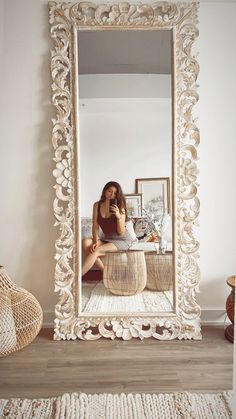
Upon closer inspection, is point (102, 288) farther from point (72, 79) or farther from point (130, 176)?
point (72, 79)

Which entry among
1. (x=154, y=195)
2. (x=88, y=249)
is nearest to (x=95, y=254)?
(x=88, y=249)

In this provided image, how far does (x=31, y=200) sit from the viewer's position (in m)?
2.49

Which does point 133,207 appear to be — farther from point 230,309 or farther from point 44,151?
point 230,309

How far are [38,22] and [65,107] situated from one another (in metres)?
0.63

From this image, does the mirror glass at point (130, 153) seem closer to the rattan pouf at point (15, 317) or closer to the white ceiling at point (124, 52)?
the white ceiling at point (124, 52)

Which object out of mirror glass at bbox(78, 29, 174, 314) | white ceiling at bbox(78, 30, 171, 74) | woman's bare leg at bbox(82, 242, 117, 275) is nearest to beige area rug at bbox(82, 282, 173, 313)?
mirror glass at bbox(78, 29, 174, 314)

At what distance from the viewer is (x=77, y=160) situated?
93.2 inches

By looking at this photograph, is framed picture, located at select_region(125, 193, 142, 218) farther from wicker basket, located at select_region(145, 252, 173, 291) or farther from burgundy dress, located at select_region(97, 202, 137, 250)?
wicker basket, located at select_region(145, 252, 173, 291)

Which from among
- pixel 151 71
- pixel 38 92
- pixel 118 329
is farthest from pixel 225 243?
pixel 38 92

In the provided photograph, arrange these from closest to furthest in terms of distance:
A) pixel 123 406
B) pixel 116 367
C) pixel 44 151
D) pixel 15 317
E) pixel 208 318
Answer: pixel 123 406
pixel 116 367
pixel 15 317
pixel 44 151
pixel 208 318

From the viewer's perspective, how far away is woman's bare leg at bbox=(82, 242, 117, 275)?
2383 mm

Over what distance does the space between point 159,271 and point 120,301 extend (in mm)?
337

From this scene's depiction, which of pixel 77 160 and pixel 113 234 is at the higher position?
pixel 77 160

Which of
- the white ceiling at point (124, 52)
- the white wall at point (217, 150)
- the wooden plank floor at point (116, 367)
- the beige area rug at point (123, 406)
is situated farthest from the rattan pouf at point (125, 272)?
the white ceiling at point (124, 52)
